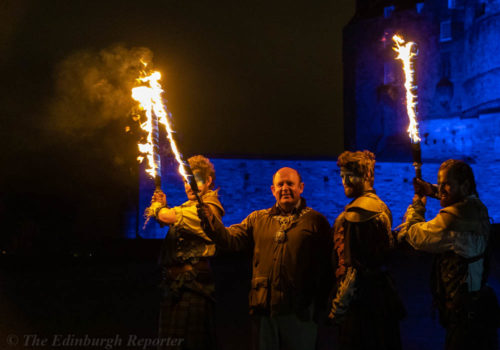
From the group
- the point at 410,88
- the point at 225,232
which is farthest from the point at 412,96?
the point at 225,232

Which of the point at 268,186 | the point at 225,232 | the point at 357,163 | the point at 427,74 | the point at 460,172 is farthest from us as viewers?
the point at 427,74

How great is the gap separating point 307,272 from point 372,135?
3856cm

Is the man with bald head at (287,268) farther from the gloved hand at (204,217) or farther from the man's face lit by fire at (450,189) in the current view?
the man's face lit by fire at (450,189)

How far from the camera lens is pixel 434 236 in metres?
3.09

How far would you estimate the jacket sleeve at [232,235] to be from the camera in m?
3.41

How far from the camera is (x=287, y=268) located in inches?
134

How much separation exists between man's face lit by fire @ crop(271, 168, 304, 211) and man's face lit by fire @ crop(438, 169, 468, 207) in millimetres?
975

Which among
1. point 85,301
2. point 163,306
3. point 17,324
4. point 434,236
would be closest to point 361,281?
point 434,236

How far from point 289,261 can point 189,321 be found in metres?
0.87

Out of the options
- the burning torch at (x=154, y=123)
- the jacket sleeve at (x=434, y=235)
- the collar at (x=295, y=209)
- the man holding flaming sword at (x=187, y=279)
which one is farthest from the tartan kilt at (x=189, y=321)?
the jacket sleeve at (x=434, y=235)

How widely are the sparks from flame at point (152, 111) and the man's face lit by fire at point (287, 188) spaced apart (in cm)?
71

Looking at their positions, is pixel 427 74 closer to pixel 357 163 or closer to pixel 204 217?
pixel 357 163

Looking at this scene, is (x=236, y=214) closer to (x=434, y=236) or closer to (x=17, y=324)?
(x=17, y=324)

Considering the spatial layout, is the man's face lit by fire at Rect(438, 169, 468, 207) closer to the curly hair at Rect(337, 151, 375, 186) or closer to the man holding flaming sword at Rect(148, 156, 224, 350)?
the curly hair at Rect(337, 151, 375, 186)
